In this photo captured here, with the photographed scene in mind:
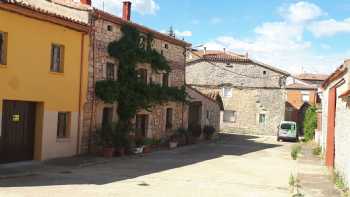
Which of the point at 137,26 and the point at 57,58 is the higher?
the point at 137,26

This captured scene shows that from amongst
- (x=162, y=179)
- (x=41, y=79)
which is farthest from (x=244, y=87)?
(x=162, y=179)

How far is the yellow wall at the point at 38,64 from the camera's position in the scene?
670 inches

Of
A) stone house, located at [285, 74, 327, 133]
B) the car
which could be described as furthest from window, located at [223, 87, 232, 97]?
stone house, located at [285, 74, 327, 133]

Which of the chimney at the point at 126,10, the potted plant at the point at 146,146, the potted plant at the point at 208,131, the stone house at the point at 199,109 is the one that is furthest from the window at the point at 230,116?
the potted plant at the point at 146,146

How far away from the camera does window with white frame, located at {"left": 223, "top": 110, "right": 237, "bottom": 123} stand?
47.9 meters

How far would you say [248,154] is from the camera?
26562mm

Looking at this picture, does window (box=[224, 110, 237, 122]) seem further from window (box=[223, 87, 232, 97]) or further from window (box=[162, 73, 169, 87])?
window (box=[162, 73, 169, 87])

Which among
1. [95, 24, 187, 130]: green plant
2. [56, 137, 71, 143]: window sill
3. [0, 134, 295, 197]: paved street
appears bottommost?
[0, 134, 295, 197]: paved street

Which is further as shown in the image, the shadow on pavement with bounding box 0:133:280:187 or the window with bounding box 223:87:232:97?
the window with bounding box 223:87:232:97

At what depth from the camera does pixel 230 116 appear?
4806 centimetres

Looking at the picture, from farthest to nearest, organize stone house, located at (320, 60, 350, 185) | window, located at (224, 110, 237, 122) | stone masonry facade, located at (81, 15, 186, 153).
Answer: window, located at (224, 110, 237, 122), stone masonry facade, located at (81, 15, 186, 153), stone house, located at (320, 60, 350, 185)

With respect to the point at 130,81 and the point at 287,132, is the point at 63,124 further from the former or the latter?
the point at 287,132

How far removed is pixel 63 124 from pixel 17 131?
2.62 m

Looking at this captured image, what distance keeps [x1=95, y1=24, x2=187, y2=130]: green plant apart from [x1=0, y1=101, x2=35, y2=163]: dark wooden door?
14.3 feet
